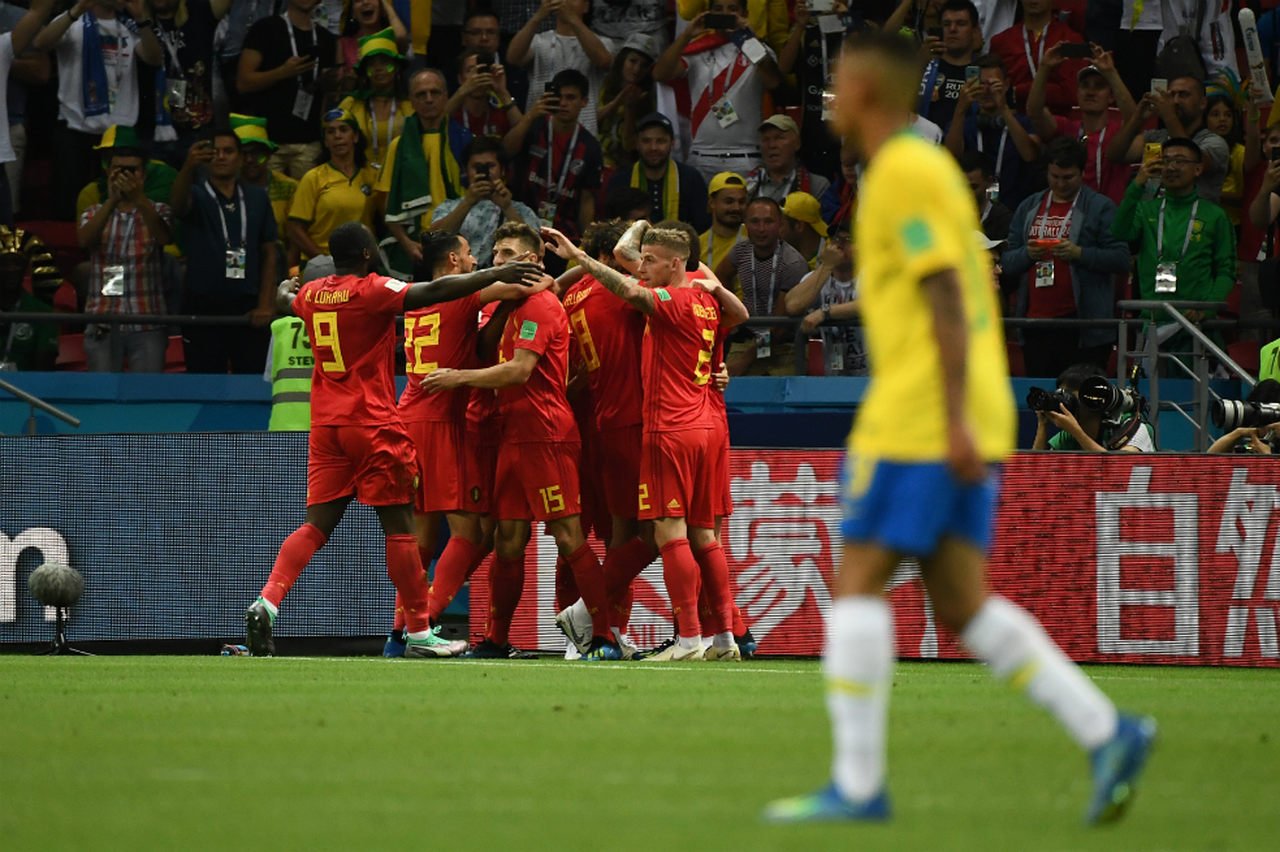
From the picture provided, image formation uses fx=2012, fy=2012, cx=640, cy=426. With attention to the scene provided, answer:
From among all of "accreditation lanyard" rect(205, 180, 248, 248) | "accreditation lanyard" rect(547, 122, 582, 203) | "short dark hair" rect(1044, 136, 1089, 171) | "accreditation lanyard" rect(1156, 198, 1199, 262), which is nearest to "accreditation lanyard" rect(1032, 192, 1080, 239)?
"short dark hair" rect(1044, 136, 1089, 171)

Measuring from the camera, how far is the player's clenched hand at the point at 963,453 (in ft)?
17.4

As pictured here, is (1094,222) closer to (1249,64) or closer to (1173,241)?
(1173,241)

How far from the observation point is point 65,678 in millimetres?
10703

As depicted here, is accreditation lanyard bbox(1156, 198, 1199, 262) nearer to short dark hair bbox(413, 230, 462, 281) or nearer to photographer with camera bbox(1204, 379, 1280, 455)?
photographer with camera bbox(1204, 379, 1280, 455)

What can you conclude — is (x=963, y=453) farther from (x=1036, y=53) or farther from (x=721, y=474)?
(x=1036, y=53)

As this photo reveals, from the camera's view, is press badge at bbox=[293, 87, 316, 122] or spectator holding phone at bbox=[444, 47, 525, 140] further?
press badge at bbox=[293, 87, 316, 122]

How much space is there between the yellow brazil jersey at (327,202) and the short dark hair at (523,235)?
15.0ft

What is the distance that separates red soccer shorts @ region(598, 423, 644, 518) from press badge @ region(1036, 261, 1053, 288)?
471 cm

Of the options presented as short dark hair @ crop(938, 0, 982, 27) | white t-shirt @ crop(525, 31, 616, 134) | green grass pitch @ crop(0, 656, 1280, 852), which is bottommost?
green grass pitch @ crop(0, 656, 1280, 852)

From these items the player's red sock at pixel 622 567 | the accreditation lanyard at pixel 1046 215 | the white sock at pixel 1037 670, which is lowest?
the player's red sock at pixel 622 567

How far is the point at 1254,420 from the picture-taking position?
45.3ft

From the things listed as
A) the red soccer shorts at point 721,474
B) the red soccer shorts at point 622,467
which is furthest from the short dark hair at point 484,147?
the red soccer shorts at point 721,474

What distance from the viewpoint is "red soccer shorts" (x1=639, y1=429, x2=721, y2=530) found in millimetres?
12570

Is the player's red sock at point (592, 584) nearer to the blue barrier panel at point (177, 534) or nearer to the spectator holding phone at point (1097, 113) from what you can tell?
the blue barrier panel at point (177, 534)
